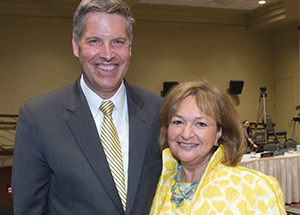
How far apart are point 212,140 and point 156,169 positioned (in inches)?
12.5

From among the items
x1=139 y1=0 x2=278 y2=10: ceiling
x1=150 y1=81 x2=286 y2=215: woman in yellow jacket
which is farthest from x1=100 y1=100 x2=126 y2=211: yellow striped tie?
x1=139 y1=0 x2=278 y2=10: ceiling

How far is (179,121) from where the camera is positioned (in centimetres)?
160

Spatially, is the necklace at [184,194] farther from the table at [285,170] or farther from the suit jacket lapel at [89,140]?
the table at [285,170]

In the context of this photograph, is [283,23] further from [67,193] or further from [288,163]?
[67,193]

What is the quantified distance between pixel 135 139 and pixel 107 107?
194 millimetres

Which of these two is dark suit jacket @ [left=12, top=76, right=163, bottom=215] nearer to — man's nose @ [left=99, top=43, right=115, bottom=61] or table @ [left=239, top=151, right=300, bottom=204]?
man's nose @ [left=99, top=43, right=115, bottom=61]

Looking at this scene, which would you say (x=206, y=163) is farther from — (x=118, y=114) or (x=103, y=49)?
(x=103, y=49)

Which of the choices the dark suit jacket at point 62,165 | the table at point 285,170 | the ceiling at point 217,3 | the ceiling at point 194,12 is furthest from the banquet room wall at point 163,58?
the dark suit jacket at point 62,165

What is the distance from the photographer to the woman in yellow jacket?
1.45 meters

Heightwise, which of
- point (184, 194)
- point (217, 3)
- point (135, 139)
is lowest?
point (184, 194)

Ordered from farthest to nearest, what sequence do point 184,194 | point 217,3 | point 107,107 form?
point 217,3 < point 184,194 < point 107,107

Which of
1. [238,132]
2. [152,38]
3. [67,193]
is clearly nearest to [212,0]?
[152,38]

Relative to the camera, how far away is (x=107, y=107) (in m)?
1.45

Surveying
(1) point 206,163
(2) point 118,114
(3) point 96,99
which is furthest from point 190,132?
(3) point 96,99
